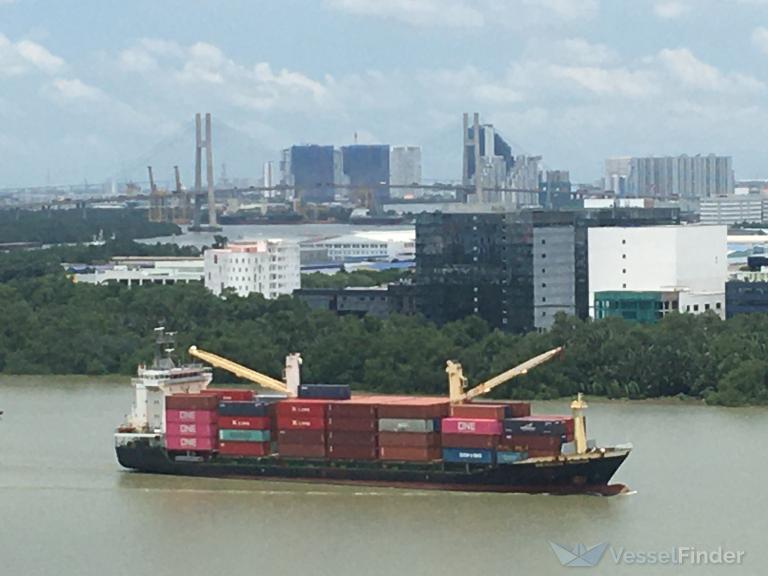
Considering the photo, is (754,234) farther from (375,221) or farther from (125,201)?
(125,201)

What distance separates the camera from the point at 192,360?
1750 centimetres

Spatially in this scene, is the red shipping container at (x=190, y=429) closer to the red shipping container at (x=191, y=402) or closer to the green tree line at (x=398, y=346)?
the red shipping container at (x=191, y=402)

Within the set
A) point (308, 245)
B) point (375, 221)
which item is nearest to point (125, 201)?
point (375, 221)

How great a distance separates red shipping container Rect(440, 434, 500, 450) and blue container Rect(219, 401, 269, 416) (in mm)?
1128

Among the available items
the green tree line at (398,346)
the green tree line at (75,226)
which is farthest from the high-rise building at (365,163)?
the green tree line at (398,346)

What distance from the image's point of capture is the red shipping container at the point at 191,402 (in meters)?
13.2

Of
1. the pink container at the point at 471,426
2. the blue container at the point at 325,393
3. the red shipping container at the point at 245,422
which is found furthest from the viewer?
the blue container at the point at 325,393

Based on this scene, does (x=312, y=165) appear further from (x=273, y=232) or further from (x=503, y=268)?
(x=503, y=268)

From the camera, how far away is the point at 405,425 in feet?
41.2

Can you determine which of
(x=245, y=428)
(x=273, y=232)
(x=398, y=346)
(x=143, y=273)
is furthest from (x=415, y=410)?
(x=273, y=232)

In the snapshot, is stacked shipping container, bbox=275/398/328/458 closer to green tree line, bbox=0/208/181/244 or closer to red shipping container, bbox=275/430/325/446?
red shipping container, bbox=275/430/325/446

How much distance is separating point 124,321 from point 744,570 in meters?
12.2

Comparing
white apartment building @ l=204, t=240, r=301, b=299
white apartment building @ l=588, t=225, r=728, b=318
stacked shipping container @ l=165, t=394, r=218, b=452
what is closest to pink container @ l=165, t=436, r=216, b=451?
stacked shipping container @ l=165, t=394, r=218, b=452

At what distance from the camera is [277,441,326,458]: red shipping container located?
12805 millimetres
